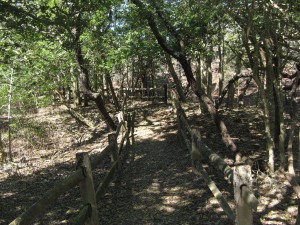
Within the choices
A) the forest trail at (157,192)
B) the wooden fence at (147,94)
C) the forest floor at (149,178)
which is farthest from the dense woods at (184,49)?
the wooden fence at (147,94)

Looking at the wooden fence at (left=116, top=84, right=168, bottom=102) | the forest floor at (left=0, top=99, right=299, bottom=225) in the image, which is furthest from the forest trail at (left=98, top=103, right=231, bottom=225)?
the wooden fence at (left=116, top=84, right=168, bottom=102)

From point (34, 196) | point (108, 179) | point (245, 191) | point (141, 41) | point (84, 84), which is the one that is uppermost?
point (141, 41)

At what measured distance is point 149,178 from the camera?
712cm

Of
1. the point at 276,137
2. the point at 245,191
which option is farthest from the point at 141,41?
the point at 245,191

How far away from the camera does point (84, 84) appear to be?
38.1ft

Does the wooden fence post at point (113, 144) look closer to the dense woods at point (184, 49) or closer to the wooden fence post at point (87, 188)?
the dense woods at point (184, 49)

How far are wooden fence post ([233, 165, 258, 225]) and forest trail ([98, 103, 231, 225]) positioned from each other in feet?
6.55

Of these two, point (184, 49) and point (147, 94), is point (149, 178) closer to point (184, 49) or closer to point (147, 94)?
point (184, 49)

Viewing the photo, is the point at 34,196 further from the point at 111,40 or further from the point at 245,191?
the point at 111,40

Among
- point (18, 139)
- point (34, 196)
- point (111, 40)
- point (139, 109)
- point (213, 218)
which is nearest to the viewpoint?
point (213, 218)

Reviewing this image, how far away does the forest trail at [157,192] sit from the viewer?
17.1ft

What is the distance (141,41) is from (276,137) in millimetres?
6023

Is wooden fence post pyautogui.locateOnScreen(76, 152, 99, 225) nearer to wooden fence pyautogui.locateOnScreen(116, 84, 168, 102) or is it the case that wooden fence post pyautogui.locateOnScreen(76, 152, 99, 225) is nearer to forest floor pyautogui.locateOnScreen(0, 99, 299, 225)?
forest floor pyautogui.locateOnScreen(0, 99, 299, 225)

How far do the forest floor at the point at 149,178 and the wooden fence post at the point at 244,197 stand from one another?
6.37 ft
